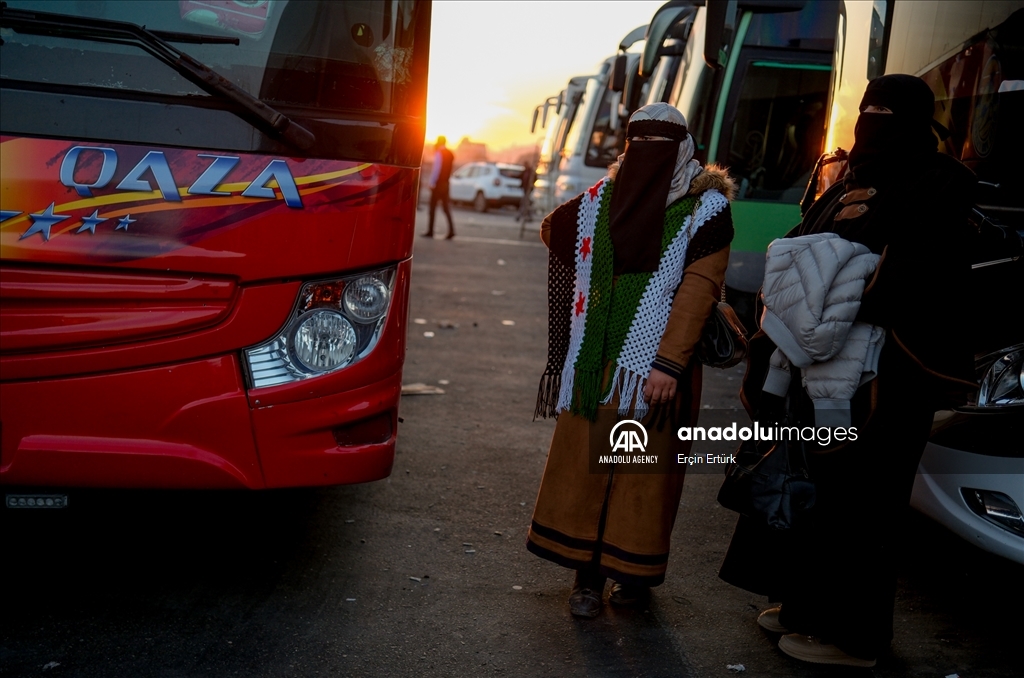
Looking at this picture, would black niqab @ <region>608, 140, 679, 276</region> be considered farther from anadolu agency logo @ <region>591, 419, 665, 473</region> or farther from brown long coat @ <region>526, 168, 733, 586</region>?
anadolu agency logo @ <region>591, 419, 665, 473</region>

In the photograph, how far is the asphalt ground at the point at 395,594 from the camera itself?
3.38m

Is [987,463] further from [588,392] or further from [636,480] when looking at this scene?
[588,392]

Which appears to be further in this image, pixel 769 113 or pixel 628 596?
pixel 769 113

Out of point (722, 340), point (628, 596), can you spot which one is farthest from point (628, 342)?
point (628, 596)

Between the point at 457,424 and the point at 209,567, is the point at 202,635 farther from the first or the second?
the point at 457,424

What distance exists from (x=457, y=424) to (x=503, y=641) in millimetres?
2865

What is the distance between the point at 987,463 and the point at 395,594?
206 centimetres

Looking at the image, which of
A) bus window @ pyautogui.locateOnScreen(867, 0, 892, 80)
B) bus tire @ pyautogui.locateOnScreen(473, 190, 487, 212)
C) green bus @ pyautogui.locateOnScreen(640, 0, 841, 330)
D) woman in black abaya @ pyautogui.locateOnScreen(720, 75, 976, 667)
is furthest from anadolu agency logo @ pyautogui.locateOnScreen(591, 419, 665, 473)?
bus tire @ pyautogui.locateOnScreen(473, 190, 487, 212)

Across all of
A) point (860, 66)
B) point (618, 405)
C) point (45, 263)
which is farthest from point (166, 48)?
point (860, 66)

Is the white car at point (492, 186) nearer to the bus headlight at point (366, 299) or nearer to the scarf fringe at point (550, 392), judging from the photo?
the scarf fringe at point (550, 392)

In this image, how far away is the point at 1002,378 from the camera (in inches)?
140

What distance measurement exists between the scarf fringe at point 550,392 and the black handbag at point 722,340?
552mm

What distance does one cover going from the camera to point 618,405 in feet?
12.0

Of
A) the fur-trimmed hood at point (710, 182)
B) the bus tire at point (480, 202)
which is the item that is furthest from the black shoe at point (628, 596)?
the bus tire at point (480, 202)
